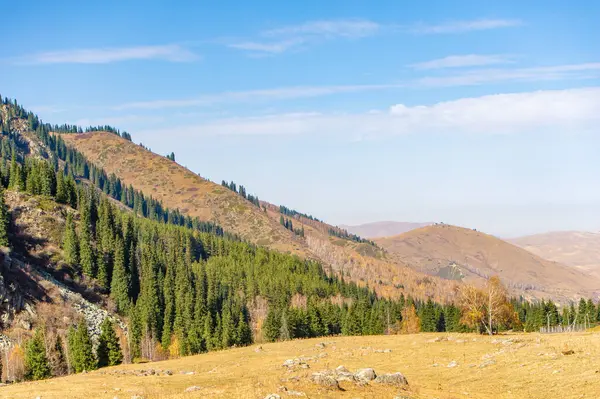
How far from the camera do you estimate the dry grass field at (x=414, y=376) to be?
4347cm

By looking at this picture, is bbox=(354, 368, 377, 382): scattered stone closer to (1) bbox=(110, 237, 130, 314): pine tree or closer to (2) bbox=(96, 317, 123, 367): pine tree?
(2) bbox=(96, 317, 123, 367): pine tree

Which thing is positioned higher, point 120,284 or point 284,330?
point 120,284

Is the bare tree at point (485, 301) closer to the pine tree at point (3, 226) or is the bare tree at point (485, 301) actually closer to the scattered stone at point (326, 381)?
the scattered stone at point (326, 381)

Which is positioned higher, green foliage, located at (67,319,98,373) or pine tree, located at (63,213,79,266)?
pine tree, located at (63,213,79,266)

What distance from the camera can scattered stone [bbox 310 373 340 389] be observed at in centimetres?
4188

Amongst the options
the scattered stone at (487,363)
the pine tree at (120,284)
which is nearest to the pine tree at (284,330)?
the pine tree at (120,284)

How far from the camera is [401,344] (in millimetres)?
97562

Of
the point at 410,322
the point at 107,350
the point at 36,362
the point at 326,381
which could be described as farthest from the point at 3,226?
the point at 326,381

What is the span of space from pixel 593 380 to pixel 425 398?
17577 millimetres

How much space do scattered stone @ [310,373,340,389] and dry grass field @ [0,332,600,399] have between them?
637mm

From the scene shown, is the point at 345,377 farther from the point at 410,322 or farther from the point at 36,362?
the point at 410,322

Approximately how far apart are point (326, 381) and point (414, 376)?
80.8ft

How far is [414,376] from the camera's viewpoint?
63.2 metres

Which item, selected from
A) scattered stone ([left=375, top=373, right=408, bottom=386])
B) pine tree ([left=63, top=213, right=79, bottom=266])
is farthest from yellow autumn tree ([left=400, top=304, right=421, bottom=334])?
scattered stone ([left=375, top=373, right=408, bottom=386])
